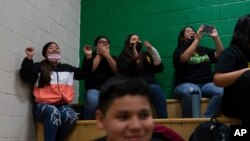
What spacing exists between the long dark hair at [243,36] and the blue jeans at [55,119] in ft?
4.41

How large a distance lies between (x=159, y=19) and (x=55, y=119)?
1657 mm

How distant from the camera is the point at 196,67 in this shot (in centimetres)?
295

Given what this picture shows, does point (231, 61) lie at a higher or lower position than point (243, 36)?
lower

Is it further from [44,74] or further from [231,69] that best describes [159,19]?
[231,69]

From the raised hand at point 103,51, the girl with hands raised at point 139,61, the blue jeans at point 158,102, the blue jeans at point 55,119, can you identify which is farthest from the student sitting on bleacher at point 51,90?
the blue jeans at point 158,102

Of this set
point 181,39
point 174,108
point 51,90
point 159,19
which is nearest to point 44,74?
point 51,90

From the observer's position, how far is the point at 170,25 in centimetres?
339

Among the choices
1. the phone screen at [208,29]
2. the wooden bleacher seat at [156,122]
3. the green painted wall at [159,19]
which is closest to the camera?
the wooden bleacher seat at [156,122]

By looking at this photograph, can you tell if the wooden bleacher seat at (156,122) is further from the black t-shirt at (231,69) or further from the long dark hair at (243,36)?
the long dark hair at (243,36)

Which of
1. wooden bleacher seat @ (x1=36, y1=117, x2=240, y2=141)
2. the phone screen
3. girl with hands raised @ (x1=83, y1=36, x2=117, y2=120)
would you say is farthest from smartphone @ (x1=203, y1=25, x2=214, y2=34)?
wooden bleacher seat @ (x1=36, y1=117, x2=240, y2=141)

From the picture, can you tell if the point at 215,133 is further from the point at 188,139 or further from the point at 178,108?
the point at 178,108

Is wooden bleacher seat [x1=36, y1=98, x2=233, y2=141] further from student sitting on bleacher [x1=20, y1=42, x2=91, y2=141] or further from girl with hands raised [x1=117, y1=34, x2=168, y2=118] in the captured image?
girl with hands raised [x1=117, y1=34, x2=168, y2=118]

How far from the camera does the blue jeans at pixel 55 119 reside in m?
2.38

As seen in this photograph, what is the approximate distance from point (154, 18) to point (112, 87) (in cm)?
246
